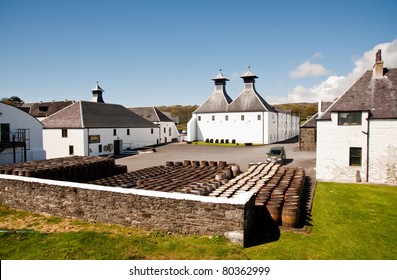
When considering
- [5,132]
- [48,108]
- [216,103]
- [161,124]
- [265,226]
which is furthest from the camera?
[216,103]

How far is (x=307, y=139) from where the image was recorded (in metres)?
36.1

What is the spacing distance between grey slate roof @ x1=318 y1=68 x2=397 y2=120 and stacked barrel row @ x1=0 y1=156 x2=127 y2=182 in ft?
50.2

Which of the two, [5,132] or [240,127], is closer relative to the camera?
[5,132]

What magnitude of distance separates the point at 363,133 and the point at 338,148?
177 cm

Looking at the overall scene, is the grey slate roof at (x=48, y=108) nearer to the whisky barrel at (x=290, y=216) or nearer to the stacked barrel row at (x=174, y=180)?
the stacked barrel row at (x=174, y=180)

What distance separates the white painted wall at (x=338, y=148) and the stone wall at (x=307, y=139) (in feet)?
54.6

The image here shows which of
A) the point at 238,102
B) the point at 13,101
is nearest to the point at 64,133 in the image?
the point at 238,102

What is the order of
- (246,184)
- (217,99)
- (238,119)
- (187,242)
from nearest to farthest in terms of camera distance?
(187,242)
(246,184)
(238,119)
(217,99)

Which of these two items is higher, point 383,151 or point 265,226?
point 383,151

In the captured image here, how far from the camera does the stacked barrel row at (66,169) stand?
1496 cm

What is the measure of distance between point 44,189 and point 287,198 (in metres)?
10.0

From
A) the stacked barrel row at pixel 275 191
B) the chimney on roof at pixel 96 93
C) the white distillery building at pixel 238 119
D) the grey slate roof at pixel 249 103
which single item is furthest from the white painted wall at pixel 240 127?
the stacked barrel row at pixel 275 191

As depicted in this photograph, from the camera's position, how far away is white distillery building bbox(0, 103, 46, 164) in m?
23.6

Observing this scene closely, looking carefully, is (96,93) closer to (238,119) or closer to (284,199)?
(238,119)
